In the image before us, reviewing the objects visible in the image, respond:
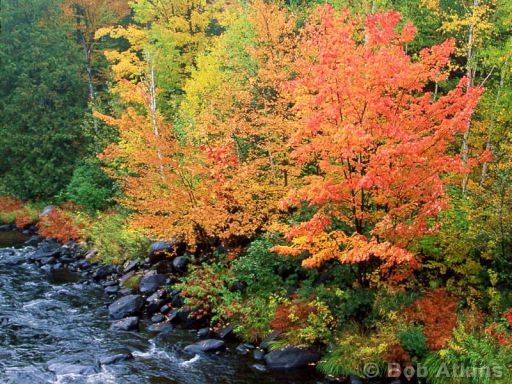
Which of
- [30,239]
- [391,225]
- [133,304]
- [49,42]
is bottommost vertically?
[30,239]

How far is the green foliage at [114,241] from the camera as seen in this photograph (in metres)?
22.2

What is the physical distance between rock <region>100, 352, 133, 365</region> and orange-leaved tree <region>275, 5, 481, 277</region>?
5816 millimetres

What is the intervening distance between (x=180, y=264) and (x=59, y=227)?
1374 centimetres

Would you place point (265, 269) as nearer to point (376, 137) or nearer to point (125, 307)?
point (125, 307)

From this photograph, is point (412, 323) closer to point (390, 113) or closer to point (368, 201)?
point (368, 201)

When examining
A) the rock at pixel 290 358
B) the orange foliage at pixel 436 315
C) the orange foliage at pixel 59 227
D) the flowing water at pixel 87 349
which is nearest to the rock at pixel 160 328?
the flowing water at pixel 87 349

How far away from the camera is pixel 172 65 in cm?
3019

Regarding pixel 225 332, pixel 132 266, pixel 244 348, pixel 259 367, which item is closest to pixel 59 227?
pixel 132 266

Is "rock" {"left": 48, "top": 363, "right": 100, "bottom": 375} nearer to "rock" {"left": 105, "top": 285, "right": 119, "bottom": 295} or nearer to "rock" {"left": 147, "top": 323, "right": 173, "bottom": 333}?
"rock" {"left": 147, "top": 323, "right": 173, "bottom": 333}

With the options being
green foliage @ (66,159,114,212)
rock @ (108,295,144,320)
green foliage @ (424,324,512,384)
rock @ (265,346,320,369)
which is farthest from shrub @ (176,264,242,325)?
A: green foliage @ (66,159,114,212)

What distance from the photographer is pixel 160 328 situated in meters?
15.9

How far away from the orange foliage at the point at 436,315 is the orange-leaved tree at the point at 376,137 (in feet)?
4.47

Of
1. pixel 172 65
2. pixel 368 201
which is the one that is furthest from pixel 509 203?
pixel 172 65

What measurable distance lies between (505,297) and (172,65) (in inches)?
952
